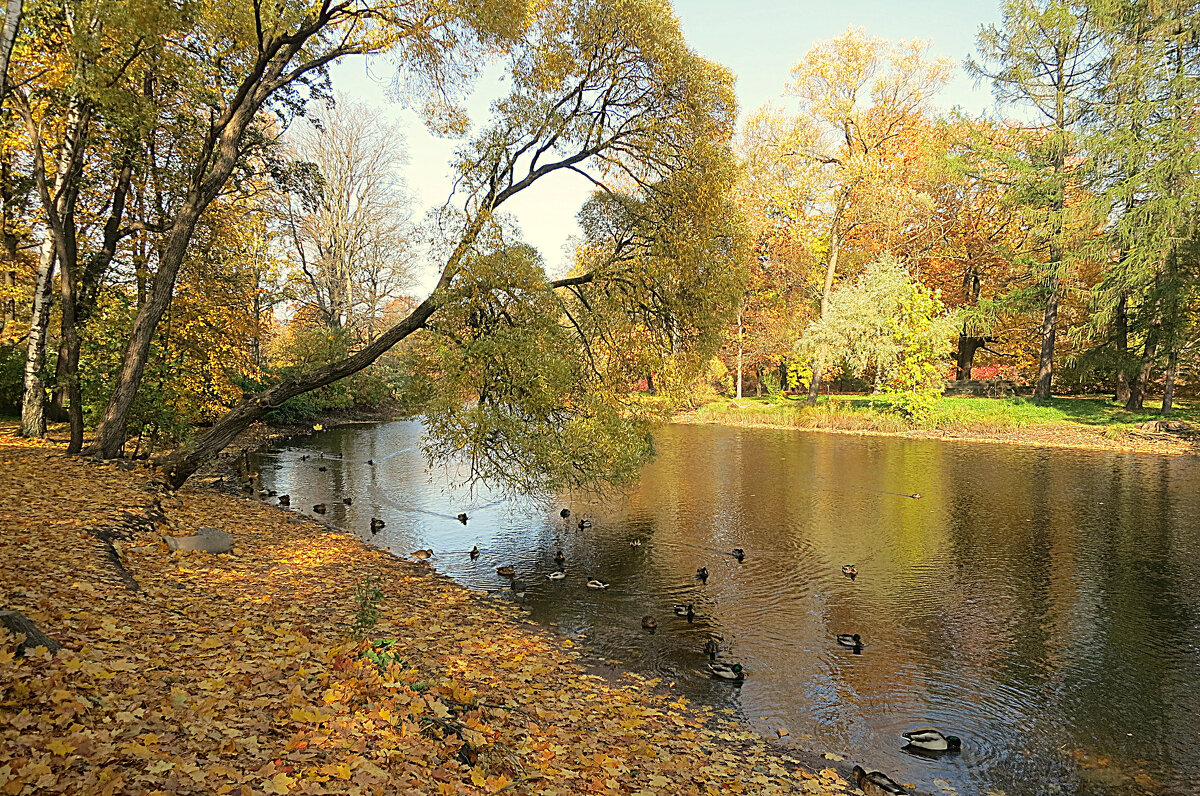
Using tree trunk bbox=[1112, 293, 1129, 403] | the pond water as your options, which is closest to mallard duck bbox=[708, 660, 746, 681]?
the pond water

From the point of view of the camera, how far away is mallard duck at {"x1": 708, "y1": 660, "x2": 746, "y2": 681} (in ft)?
25.4

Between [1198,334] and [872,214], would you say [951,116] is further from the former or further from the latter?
[1198,334]

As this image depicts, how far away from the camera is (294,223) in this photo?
32125 mm

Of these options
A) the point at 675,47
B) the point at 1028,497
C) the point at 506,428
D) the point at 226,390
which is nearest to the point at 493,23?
the point at 675,47

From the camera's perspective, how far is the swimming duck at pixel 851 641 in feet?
28.6

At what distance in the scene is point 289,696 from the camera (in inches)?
181

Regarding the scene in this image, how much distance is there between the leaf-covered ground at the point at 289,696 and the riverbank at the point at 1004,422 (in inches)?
→ 994

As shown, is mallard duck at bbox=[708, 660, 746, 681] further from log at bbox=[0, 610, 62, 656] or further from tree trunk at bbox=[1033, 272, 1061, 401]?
tree trunk at bbox=[1033, 272, 1061, 401]

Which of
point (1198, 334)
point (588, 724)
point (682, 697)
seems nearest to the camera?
point (588, 724)

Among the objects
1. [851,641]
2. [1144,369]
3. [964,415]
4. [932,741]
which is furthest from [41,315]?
[1144,369]

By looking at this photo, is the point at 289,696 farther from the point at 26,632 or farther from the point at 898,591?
the point at 898,591

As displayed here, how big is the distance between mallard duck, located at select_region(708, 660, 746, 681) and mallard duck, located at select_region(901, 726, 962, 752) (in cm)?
189

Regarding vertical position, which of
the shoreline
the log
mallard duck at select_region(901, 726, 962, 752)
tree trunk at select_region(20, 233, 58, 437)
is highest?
tree trunk at select_region(20, 233, 58, 437)

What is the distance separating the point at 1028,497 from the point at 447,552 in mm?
15560
